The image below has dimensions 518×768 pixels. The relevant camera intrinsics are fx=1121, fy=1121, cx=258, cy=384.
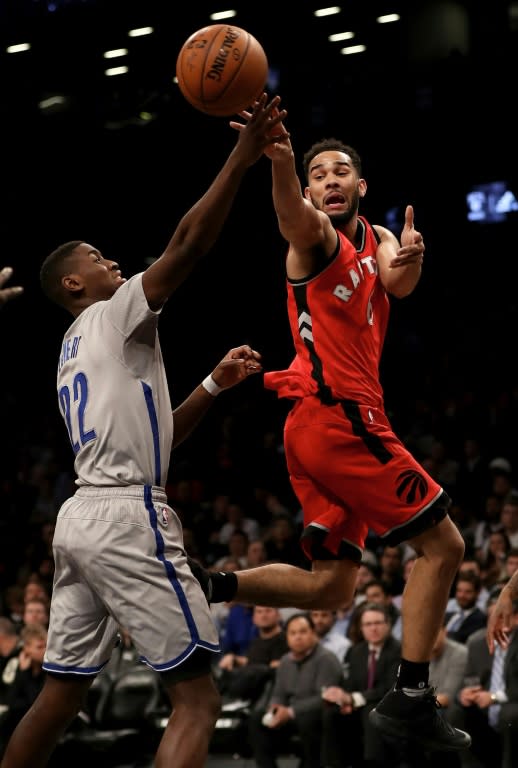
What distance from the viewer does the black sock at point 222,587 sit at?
188 inches

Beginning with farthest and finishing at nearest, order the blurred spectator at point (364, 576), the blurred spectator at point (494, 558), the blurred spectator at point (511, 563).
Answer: the blurred spectator at point (364, 576)
the blurred spectator at point (494, 558)
the blurred spectator at point (511, 563)

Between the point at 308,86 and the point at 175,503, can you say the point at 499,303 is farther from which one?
the point at 175,503

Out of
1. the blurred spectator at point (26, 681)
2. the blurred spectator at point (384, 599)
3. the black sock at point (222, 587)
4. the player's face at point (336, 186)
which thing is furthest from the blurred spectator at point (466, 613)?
the player's face at point (336, 186)

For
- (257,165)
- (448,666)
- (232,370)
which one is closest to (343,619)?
(448,666)

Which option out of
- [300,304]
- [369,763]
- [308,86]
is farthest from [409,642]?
[308,86]

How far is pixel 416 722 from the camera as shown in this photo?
4.73 meters

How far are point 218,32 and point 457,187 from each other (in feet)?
41.8

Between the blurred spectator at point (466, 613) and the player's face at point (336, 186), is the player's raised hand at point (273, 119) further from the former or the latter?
the blurred spectator at point (466, 613)

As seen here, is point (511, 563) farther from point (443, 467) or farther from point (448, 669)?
point (443, 467)

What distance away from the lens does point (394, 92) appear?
16.1 metres

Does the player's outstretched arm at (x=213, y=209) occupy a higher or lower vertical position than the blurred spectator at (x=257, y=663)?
higher

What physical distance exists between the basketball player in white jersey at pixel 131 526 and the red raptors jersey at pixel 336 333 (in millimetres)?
789

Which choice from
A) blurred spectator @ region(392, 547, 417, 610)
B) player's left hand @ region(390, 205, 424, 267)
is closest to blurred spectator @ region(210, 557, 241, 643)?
blurred spectator @ region(392, 547, 417, 610)

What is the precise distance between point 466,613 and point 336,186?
5.06 metres
